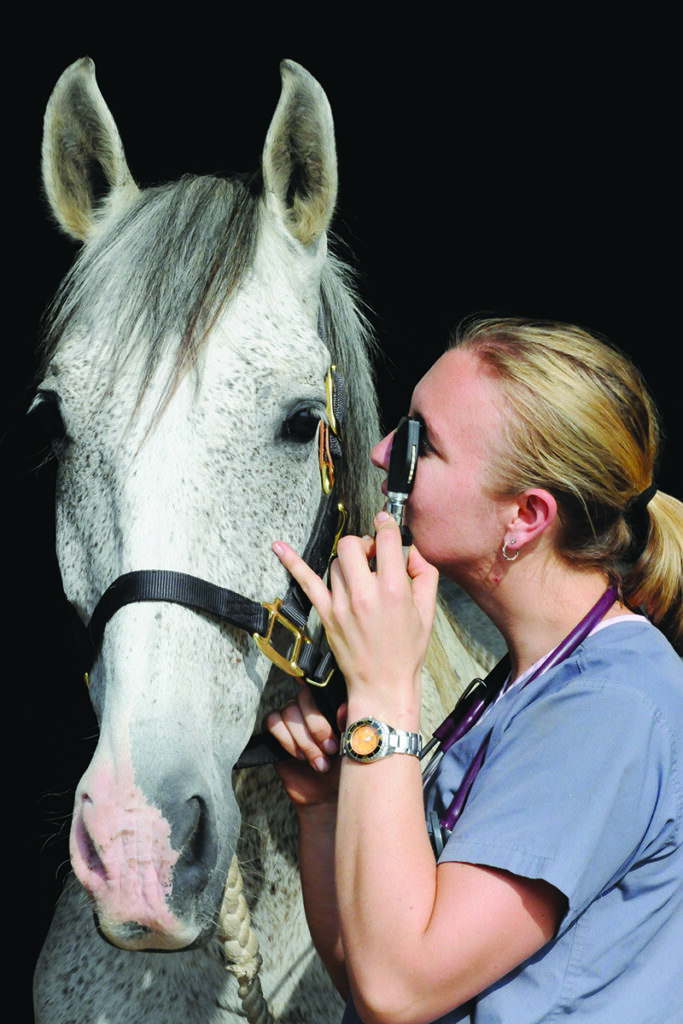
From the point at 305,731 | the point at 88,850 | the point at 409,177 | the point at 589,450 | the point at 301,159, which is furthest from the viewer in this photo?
the point at 409,177

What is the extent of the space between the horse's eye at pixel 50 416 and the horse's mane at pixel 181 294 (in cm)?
13

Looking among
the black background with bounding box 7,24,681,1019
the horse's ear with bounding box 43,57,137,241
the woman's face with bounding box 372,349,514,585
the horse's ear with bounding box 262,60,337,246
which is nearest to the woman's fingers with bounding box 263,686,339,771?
the woman's face with bounding box 372,349,514,585

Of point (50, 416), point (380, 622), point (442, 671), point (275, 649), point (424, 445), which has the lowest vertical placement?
point (442, 671)

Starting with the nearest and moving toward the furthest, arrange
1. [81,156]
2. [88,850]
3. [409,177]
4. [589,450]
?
[88,850] < [589,450] < [81,156] < [409,177]

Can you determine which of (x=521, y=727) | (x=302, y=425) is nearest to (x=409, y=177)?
(x=302, y=425)

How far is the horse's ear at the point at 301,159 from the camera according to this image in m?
1.70

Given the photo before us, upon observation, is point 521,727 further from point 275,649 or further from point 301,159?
point 301,159

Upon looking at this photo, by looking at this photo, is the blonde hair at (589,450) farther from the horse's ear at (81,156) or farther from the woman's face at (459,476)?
the horse's ear at (81,156)

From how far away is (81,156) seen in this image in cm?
190

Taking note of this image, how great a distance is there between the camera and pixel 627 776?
107 centimetres

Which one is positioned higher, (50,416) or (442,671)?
(50,416)

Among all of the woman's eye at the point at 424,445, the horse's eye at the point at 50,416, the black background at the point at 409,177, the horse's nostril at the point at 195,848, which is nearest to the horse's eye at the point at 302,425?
the woman's eye at the point at 424,445

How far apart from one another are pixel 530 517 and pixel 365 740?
45 centimetres

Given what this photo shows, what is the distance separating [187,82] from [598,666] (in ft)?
10.1
